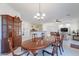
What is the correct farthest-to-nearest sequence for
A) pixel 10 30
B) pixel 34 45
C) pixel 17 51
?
pixel 10 30
pixel 17 51
pixel 34 45

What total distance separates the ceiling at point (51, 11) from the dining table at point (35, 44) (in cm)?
55

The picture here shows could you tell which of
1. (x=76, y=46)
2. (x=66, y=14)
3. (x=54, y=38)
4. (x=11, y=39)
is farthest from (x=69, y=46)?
(x=11, y=39)

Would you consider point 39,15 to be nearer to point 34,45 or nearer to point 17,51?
point 34,45

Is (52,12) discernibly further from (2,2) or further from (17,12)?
(2,2)

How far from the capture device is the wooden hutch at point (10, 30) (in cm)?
295

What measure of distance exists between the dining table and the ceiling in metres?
0.55

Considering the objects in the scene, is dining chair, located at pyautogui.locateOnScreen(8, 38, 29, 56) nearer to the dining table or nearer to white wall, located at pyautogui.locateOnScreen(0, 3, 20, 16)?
the dining table

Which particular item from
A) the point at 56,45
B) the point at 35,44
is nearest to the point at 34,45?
the point at 35,44

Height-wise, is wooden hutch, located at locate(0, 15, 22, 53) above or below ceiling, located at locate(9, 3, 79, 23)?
below

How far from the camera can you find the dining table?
2656 mm

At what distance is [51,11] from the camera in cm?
300

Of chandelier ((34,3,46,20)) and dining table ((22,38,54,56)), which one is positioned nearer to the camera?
dining table ((22,38,54,56))

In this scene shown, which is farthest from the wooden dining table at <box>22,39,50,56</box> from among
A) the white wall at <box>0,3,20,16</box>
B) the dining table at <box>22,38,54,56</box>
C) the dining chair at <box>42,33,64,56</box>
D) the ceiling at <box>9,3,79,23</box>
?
the white wall at <box>0,3,20,16</box>

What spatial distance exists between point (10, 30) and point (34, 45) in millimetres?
877
